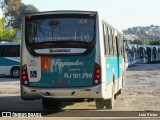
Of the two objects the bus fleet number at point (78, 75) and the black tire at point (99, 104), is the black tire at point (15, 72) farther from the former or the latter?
the bus fleet number at point (78, 75)

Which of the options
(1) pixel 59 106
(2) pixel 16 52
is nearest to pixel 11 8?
(2) pixel 16 52

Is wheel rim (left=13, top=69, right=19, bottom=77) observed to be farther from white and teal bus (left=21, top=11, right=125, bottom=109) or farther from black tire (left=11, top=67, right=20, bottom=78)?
white and teal bus (left=21, top=11, right=125, bottom=109)

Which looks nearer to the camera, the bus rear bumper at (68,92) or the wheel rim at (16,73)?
the bus rear bumper at (68,92)

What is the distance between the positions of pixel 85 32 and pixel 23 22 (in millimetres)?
1852

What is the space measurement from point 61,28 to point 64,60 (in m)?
0.91

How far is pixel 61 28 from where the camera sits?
43.9 ft

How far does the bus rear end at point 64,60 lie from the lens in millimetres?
13141

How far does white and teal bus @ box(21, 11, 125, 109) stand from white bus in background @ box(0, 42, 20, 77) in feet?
71.9

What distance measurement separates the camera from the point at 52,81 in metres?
13.3

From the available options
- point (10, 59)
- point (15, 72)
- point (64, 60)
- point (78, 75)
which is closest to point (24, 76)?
point (64, 60)

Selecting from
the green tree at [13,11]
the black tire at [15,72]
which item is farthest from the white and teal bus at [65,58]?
the green tree at [13,11]

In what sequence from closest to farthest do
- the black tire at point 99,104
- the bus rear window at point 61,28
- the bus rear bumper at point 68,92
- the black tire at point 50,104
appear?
the bus rear bumper at point 68,92 < the bus rear window at point 61,28 < the black tire at point 99,104 < the black tire at point 50,104

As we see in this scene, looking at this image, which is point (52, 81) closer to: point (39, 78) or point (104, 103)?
point (39, 78)

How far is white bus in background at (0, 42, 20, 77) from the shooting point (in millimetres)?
35219
